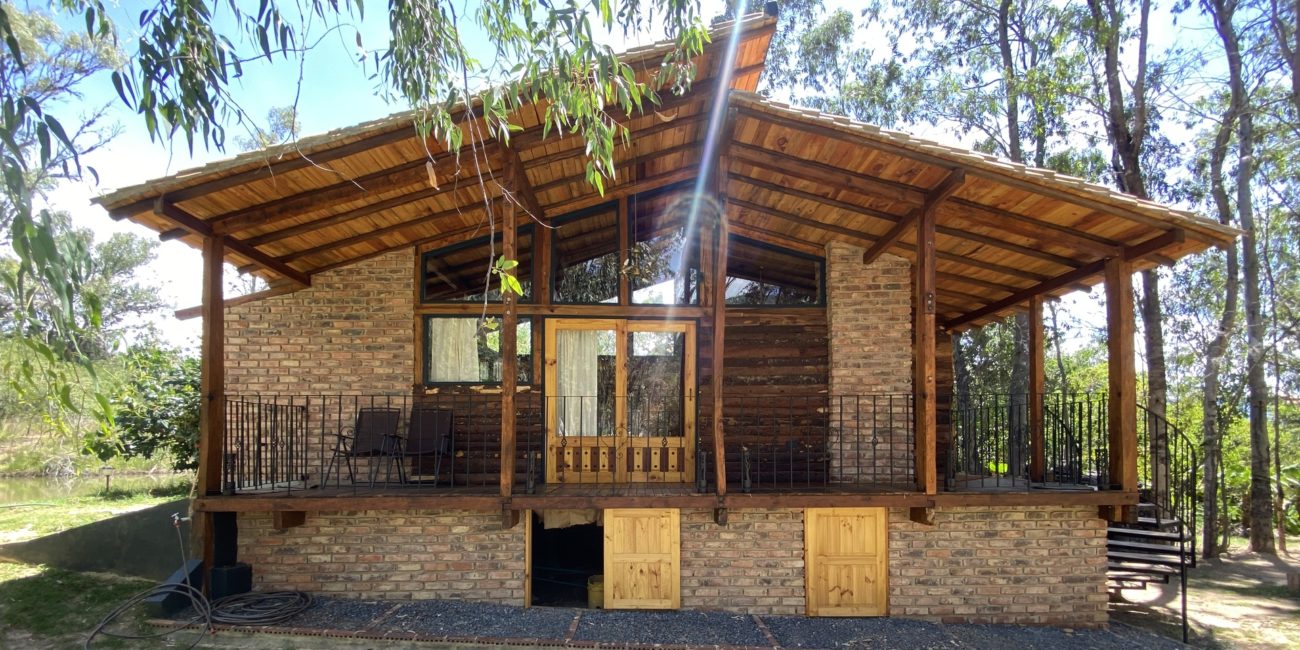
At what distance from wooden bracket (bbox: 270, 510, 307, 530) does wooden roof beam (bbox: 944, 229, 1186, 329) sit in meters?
7.19

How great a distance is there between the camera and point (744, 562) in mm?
6395

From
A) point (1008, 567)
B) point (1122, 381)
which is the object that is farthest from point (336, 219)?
point (1122, 381)

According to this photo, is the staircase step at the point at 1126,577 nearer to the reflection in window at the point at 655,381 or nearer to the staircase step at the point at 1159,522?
the staircase step at the point at 1159,522

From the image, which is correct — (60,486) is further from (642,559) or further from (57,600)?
(642,559)

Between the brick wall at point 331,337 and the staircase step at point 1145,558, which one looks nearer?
the staircase step at point 1145,558

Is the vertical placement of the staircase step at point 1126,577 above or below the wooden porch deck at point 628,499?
below

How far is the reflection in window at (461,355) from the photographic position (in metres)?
7.48

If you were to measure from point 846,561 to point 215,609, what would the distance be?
513 centimetres

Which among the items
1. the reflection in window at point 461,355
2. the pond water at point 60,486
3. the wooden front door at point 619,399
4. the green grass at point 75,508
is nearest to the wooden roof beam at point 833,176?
the wooden front door at point 619,399

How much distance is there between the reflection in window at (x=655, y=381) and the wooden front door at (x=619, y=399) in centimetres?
1

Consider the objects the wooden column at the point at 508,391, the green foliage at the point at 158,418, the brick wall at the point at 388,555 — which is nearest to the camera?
the wooden column at the point at 508,391

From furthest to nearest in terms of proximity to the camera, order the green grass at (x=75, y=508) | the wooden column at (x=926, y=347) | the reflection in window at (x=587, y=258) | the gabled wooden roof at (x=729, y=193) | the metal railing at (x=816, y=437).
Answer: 1. the green grass at (x=75, y=508)
2. the reflection in window at (x=587, y=258)
3. the metal railing at (x=816, y=437)
4. the wooden column at (x=926, y=347)
5. the gabled wooden roof at (x=729, y=193)

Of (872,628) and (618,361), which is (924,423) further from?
(618,361)

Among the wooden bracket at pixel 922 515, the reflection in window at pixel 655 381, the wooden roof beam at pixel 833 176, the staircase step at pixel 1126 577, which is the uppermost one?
the wooden roof beam at pixel 833 176
